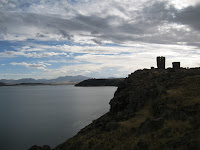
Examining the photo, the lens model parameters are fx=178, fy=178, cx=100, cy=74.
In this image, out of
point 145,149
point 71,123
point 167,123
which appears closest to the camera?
point 145,149

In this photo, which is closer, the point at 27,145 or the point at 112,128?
the point at 112,128

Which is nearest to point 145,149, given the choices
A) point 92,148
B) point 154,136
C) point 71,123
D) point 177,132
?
point 154,136

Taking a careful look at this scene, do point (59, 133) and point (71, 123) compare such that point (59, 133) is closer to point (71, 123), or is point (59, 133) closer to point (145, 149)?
point (71, 123)

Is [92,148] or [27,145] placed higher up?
[92,148]

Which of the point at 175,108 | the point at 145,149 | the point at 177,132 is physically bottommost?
the point at 145,149

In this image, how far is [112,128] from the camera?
27828 millimetres

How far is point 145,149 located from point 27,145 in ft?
99.4

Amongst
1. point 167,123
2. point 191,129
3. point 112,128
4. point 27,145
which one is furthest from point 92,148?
point 27,145

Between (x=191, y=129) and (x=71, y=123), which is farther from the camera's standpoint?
(x=71, y=123)

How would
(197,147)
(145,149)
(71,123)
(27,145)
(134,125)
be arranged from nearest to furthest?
(197,147), (145,149), (134,125), (27,145), (71,123)

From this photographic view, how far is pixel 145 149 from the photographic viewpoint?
1778cm

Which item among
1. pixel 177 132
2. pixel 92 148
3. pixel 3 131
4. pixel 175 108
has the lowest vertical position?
pixel 3 131

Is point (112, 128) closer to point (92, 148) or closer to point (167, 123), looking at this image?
point (92, 148)

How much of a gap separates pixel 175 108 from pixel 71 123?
131ft
